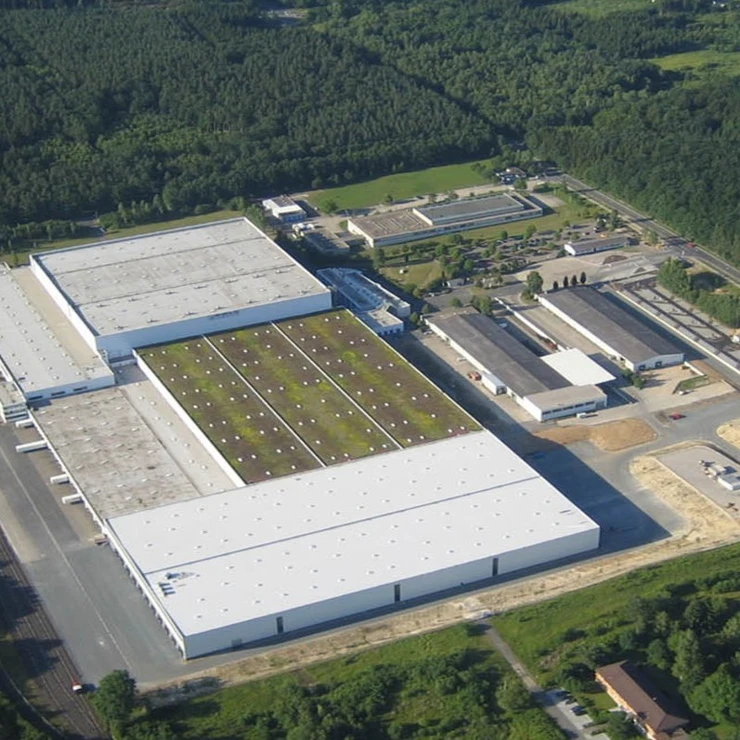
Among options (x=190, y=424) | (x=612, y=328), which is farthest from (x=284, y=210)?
(x=190, y=424)

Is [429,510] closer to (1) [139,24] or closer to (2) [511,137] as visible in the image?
(2) [511,137]

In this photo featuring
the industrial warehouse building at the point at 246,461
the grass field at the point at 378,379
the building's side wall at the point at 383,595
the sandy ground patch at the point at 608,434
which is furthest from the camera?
the sandy ground patch at the point at 608,434

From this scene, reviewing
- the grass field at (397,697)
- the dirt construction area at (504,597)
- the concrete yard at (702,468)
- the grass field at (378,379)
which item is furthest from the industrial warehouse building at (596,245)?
the grass field at (397,697)

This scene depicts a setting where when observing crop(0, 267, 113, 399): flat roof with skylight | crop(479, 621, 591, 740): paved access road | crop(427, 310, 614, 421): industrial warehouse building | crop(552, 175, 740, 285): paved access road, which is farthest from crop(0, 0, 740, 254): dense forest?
crop(479, 621, 591, 740): paved access road

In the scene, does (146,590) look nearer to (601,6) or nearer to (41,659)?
(41,659)

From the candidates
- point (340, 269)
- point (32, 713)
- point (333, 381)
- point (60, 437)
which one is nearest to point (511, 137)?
point (340, 269)

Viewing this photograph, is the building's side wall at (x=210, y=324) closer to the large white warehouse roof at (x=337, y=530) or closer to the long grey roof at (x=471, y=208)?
the large white warehouse roof at (x=337, y=530)
